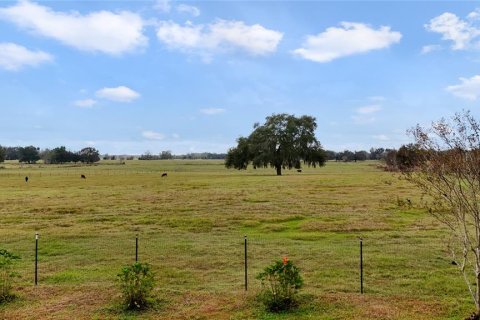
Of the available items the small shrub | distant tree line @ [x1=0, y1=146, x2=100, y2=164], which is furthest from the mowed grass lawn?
distant tree line @ [x1=0, y1=146, x2=100, y2=164]

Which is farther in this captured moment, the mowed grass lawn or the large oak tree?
the large oak tree

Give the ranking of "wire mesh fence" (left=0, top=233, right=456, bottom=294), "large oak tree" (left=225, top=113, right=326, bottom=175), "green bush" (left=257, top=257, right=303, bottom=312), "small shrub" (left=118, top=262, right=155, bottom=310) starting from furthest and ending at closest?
"large oak tree" (left=225, top=113, right=326, bottom=175) → "wire mesh fence" (left=0, top=233, right=456, bottom=294) → "small shrub" (left=118, top=262, right=155, bottom=310) → "green bush" (left=257, top=257, right=303, bottom=312)

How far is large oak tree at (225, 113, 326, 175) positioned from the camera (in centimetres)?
6938

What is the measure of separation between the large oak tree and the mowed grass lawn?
1508 inches

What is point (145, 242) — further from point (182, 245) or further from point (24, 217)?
point (24, 217)

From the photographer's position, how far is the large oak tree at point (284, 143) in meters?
69.4

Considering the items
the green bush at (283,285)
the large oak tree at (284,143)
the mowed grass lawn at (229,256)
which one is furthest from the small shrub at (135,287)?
the large oak tree at (284,143)

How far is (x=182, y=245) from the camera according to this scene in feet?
56.0

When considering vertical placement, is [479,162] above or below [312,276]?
above

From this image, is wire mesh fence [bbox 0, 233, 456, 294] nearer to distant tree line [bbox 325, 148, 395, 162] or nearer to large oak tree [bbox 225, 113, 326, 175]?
large oak tree [bbox 225, 113, 326, 175]

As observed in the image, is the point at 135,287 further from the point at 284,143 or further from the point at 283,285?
the point at 284,143

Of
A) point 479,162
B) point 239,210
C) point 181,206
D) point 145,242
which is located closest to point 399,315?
point 479,162

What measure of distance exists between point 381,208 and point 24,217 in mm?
22221

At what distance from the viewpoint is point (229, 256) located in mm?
14898
